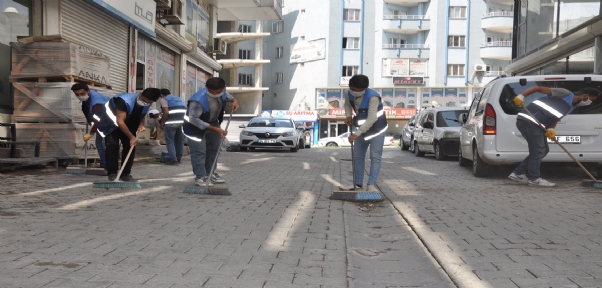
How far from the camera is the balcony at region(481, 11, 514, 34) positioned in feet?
172

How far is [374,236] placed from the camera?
521 cm

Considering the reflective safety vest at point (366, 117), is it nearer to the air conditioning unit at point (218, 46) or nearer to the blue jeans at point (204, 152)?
the blue jeans at point (204, 152)

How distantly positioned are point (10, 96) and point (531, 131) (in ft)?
30.6

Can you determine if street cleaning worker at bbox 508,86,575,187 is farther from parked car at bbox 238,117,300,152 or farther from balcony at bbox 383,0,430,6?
balcony at bbox 383,0,430,6

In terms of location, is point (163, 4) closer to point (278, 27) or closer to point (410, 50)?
point (410, 50)

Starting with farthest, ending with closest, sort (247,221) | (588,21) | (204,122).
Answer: (588,21) < (204,122) < (247,221)

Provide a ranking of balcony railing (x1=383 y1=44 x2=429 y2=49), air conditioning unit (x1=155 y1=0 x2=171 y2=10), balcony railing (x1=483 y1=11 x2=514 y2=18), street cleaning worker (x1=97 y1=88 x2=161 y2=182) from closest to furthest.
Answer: street cleaning worker (x1=97 y1=88 x2=161 y2=182) < air conditioning unit (x1=155 y1=0 x2=171 y2=10) < balcony railing (x1=483 y1=11 x2=514 y2=18) < balcony railing (x1=383 y1=44 x2=429 y2=49)

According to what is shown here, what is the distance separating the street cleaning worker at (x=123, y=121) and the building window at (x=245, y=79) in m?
50.5

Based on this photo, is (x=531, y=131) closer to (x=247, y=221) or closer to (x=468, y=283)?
(x=247, y=221)

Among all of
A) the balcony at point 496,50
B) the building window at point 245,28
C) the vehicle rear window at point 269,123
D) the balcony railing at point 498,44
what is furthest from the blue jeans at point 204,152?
the building window at point 245,28

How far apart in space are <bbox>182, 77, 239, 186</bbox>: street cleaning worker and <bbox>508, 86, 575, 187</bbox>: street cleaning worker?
4.35 metres

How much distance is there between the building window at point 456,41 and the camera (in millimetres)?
54469

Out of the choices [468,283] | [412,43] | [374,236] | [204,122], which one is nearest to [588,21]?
[204,122]

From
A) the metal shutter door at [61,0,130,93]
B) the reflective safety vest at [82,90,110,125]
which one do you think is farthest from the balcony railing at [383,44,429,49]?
the reflective safety vest at [82,90,110,125]
